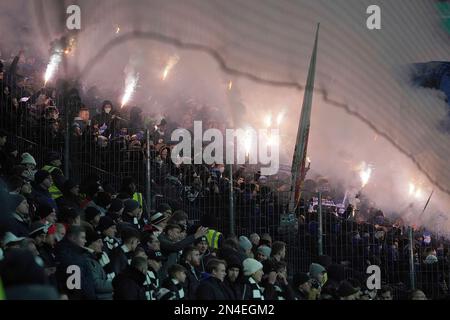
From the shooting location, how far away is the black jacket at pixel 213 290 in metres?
8.77

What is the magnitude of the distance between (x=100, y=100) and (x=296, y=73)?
10.9 feet

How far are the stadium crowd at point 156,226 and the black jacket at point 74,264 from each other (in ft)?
0.04

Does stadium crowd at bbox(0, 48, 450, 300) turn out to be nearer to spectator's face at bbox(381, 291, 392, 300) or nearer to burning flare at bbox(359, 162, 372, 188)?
spectator's face at bbox(381, 291, 392, 300)

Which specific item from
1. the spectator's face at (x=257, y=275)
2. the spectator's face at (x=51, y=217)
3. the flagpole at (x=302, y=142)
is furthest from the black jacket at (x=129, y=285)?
the flagpole at (x=302, y=142)

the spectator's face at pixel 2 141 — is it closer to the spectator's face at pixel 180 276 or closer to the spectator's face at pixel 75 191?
Answer: the spectator's face at pixel 75 191

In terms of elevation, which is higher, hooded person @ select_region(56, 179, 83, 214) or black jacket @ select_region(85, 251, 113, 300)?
hooded person @ select_region(56, 179, 83, 214)

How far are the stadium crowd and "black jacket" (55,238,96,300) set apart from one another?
0.4 inches

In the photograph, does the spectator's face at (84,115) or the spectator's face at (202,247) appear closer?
the spectator's face at (202,247)

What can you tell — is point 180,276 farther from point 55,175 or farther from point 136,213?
point 55,175

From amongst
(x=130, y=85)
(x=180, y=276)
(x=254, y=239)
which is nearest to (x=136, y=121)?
(x=130, y=85)

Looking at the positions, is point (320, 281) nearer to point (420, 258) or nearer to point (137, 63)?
point (420, 258)

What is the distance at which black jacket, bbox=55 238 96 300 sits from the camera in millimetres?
8260

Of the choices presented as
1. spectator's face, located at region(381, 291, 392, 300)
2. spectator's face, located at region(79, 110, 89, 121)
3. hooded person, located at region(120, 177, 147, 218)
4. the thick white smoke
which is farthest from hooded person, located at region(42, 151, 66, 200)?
the thick white smoke

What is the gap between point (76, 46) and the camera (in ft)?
53.7
